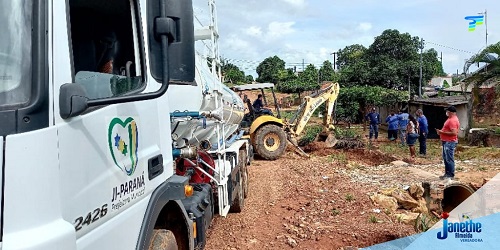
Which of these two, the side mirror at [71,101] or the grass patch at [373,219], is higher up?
the side mirror at [71,101]

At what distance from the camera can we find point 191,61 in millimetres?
2246

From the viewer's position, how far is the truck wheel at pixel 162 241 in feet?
8.81

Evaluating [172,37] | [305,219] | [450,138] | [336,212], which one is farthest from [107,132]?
[450,138]

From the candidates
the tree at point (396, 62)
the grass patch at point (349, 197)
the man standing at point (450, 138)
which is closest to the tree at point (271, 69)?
the tree at point (396, 62)

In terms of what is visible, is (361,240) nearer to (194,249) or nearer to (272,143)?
(194,249)

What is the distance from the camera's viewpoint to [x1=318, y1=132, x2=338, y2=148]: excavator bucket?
16.8 meters

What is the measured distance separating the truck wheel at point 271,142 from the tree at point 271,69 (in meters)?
30.9

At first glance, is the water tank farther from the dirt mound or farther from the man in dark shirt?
the dirt mound

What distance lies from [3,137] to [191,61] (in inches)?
37.8

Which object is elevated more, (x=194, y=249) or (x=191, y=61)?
(x=191, y=61)

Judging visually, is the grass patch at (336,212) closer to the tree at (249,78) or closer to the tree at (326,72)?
the tree at (326,72)

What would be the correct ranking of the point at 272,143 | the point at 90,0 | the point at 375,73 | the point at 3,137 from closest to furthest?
1. the point at 3,137
2. the point at 90,0
3. the point at 272,143
4. the point at 375,73

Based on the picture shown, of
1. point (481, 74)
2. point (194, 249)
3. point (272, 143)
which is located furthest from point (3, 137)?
point (481, 74)

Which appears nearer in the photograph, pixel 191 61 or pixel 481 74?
pixel 191 61
